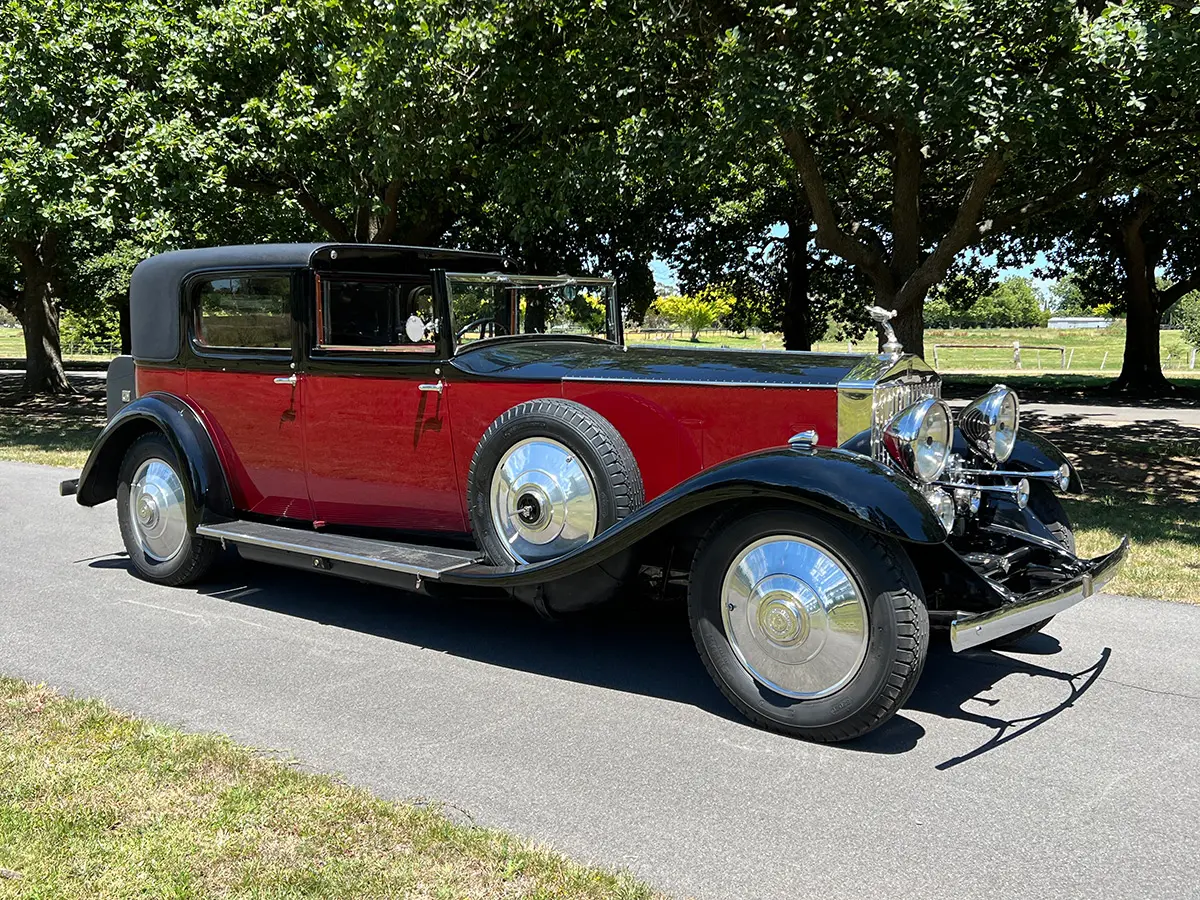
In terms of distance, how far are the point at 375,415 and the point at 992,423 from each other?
2.98 m

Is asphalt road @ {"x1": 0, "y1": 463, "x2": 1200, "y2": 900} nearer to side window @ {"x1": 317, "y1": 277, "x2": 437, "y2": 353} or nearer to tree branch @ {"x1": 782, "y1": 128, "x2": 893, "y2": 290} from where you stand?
side window @ {"x1": 317, "y1": 277, "x2": 437, "y2": 353}

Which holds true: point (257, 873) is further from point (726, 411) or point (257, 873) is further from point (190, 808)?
point (726, 411)

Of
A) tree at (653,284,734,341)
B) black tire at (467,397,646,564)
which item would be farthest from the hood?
tree at (653,284,734,341)

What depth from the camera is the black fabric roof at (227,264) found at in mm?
5441

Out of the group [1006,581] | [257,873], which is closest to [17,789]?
[257,873]

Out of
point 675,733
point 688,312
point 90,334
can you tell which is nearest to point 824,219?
point 675,733

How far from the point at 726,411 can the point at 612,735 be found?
146 cm

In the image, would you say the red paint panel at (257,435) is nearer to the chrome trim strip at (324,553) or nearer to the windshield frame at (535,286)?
the chrome trim strip at (324,553)

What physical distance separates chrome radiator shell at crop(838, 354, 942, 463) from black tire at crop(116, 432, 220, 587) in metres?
3.66

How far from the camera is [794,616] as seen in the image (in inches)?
146

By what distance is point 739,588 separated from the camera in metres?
3.87

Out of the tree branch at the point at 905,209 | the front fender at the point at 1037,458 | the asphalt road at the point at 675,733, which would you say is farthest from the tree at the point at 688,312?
the asphalt road at the point at 675,733

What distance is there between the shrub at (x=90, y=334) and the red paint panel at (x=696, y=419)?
43.4 metres

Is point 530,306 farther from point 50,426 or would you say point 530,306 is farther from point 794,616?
point 50,426
